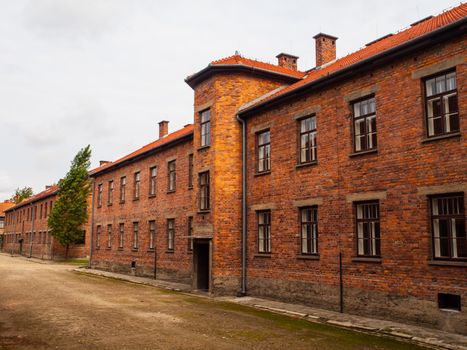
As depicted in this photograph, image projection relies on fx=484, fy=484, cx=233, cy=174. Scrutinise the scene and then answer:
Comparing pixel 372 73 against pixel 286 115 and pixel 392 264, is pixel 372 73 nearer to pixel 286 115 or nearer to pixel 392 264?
pixel 286 115

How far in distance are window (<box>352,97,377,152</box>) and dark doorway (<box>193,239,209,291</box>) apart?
28.5 ft

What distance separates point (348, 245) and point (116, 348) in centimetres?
777

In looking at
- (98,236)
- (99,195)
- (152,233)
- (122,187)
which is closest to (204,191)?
(152,233)

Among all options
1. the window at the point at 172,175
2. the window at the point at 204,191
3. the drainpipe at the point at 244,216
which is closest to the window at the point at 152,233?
the window at the point at 172,175

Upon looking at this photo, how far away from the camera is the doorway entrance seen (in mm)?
20906

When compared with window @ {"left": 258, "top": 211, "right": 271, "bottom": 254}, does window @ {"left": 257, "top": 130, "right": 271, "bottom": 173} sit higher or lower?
higher

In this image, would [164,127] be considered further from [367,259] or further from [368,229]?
[367,259]

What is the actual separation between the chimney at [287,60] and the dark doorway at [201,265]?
1009cm

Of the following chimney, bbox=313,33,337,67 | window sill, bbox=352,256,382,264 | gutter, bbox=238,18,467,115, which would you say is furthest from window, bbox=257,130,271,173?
chimney, bbox=313,33,337,67

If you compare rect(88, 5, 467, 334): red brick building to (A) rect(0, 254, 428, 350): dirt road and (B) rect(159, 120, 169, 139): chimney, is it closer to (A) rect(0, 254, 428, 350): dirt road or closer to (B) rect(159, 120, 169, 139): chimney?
(A) rect(0, 254, 428, 350): dirt road

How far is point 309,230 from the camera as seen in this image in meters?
16.4

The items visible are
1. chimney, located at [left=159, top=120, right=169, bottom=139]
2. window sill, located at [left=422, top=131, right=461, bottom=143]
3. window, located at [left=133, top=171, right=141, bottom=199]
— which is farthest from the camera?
chimney, located at [left=159, top=120, right=169, bottom=139]

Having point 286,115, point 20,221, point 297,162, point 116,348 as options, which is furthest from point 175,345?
point 20,221

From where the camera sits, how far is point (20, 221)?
7219 cm
